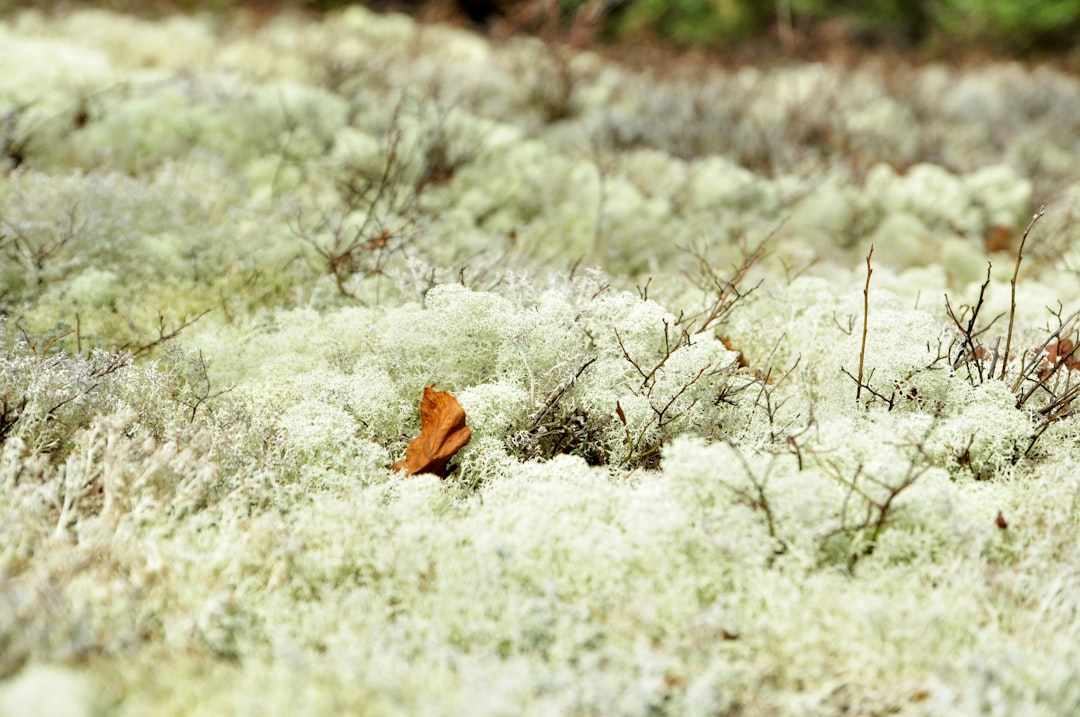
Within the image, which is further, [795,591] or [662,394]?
[662,394]

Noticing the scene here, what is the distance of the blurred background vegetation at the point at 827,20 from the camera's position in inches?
343

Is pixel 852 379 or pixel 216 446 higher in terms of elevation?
pixel 852 379

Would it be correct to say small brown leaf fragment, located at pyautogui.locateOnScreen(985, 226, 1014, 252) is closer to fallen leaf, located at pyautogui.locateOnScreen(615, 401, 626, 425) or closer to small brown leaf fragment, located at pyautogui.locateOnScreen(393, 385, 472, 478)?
fallen leaf, located at pyautogui.locateOnScreen(615, 401, 626, 425)

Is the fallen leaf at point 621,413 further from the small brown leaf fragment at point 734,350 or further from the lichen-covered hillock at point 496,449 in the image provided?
the small brown leaf fragment at point 734,350

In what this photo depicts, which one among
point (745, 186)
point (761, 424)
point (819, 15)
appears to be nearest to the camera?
point (761, 424)

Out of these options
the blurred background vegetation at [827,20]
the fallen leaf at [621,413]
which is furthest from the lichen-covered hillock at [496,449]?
the blurred background vegetation at [827,20]

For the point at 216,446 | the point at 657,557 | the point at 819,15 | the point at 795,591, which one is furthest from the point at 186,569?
the point at 819,15

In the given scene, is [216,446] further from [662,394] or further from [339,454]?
[662,394]

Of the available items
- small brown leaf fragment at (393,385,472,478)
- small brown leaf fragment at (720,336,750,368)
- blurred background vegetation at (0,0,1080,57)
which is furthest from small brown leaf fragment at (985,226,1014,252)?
blurred background vegetation at (0,0,1080,57)

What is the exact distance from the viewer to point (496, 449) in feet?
5.86

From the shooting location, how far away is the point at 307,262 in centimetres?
259

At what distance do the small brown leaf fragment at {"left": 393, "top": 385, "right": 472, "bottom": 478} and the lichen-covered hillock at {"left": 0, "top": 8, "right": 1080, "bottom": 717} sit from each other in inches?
1.9

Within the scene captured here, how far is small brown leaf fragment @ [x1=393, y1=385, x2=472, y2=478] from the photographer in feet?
5.80

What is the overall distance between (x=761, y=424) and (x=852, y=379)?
242mm
